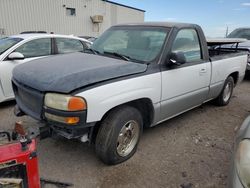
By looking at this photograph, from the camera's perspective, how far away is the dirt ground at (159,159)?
2727 millimetres

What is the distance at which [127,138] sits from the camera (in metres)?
3.04

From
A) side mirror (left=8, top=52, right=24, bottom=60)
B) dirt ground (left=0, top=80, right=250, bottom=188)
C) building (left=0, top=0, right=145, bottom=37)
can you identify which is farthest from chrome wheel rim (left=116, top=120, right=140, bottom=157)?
building (left=0, top=0, right=145, bottom=37)

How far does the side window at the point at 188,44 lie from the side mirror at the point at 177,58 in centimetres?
25

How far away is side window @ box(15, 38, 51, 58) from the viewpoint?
16.0 ft

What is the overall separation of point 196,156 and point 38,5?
19194mm

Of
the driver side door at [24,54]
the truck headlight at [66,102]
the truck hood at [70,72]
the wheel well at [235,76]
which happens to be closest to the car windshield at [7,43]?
the driver side door at [24,54]

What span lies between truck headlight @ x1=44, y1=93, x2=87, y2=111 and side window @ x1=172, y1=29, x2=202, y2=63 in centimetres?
171

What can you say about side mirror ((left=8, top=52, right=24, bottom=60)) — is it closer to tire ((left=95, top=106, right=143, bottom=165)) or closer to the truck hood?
the truck hood

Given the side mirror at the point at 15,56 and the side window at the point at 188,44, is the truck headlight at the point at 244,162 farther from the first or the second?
the side mirror at the point at 15,56

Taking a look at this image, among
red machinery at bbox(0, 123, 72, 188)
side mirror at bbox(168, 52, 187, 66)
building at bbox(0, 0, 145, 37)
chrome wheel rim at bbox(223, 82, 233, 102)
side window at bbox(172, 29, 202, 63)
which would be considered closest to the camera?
red machinery at bbox(0, 123, 72, 188)

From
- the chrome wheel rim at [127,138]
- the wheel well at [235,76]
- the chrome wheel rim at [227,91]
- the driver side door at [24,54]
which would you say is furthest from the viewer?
the wheel well at [235,76]

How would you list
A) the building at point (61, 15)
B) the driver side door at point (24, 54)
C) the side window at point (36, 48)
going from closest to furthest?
the driver side door at point (24, 54)
the side window at point (36, 48)
the building at point (61, 15)

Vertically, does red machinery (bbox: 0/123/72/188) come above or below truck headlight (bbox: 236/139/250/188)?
below

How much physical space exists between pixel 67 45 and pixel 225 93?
3.81m
